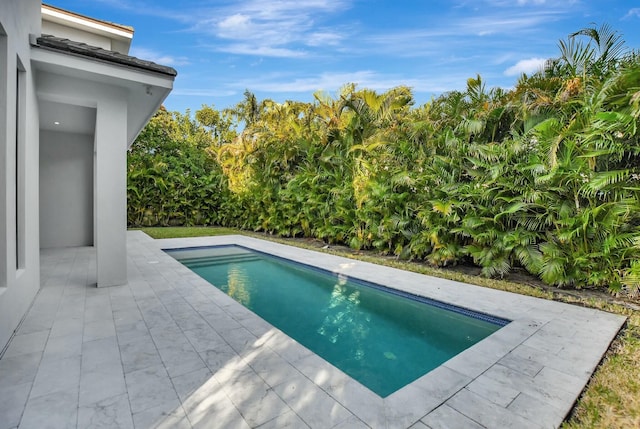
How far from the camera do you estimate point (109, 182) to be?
19.0ft

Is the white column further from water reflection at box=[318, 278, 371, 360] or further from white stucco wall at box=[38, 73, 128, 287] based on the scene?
water reflection at box=[318, 278, 371, 360]

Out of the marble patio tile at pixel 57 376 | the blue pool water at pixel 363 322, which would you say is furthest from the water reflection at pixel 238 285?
the marble patio tile at pixel 57 376

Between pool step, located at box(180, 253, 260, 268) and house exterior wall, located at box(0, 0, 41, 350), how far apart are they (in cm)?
424

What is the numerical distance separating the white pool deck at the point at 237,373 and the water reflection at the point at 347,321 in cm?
102

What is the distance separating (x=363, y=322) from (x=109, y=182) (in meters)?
4.90

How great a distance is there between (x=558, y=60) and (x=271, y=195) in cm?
1083

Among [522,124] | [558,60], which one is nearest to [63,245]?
[522,124]

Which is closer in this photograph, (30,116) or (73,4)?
(30,116)

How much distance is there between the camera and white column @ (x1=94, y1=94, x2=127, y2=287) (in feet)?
18.7

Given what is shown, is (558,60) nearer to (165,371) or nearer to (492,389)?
(492,389)

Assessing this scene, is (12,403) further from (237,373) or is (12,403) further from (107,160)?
(107,160)

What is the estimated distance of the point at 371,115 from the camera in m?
10.9

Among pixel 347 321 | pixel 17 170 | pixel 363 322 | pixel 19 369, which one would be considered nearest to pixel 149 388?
pixel 19 369

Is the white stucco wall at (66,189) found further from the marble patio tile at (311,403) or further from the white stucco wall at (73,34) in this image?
the marble patio tile at (311,403)
